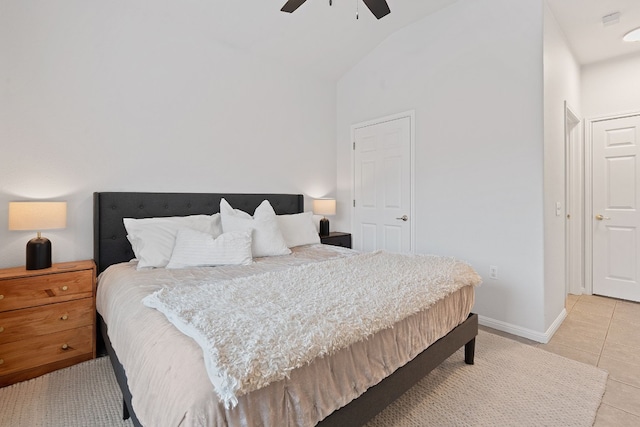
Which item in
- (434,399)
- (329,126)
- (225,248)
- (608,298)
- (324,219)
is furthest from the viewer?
(329,126)

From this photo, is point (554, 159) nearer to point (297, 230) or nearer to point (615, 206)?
point (615, 206)

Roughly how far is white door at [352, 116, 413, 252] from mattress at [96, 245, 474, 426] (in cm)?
191

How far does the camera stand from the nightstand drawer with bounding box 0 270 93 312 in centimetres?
190

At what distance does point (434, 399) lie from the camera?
5.89 feet

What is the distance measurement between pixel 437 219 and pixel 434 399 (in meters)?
1.87

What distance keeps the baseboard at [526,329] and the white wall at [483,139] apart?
0.02 m

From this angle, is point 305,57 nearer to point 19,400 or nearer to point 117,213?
point 117,213

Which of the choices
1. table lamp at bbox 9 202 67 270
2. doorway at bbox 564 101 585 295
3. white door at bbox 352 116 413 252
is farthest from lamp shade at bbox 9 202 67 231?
doorway at bbox 564 101 585 295

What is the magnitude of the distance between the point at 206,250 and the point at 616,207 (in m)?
4.45

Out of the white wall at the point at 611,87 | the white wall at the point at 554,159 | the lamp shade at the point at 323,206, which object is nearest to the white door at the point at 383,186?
the lamp shade at the point at 323,206

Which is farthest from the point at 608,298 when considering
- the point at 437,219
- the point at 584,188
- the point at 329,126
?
the point at 329,126

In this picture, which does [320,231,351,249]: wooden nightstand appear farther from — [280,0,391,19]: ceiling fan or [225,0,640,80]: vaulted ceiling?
[280,0,391,19]: ceiling fan

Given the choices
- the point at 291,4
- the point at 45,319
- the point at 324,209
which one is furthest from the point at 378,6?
the point at 45,319

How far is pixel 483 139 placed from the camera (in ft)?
9.45
